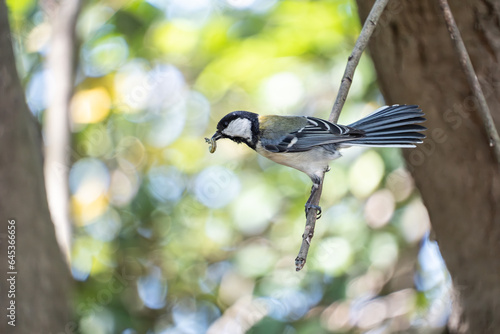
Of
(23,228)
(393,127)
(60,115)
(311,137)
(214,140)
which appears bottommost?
(23,228)

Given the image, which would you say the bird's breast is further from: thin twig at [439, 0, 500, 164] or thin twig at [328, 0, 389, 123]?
thin twig at [439, 0, 500, 164]

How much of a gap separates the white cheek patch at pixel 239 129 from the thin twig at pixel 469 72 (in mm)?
1027

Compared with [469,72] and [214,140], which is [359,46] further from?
[214,140]

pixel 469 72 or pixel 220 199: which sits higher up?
pixel 469 72

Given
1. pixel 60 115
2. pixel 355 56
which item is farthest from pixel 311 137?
pixel 60 115

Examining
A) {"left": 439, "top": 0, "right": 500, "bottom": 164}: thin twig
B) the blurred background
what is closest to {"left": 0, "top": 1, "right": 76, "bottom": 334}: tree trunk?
the blurred background

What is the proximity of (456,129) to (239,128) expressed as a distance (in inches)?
38.3

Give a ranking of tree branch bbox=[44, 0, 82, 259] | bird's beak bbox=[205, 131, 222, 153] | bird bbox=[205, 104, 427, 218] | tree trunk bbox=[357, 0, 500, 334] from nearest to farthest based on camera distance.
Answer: tree trunk bbox=[357, 0, 500, 334], bird bbox=[205, 104, 427, 218], bird's beak bbox=[205, 131, 222, 153], tree branch bbox=[44, 0, 82, 259]

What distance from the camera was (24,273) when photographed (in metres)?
2.34

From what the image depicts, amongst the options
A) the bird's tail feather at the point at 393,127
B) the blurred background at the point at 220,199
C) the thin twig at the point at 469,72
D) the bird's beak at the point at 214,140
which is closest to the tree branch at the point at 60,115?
the blurred background at the point at 220,199

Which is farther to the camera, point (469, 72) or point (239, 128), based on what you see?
point (239, 128)

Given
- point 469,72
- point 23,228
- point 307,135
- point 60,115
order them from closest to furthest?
point 469,72
point 23,228
point 307,135
point 60,115

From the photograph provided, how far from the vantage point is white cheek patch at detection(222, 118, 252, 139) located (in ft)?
8.12

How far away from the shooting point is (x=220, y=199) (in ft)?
11.1
